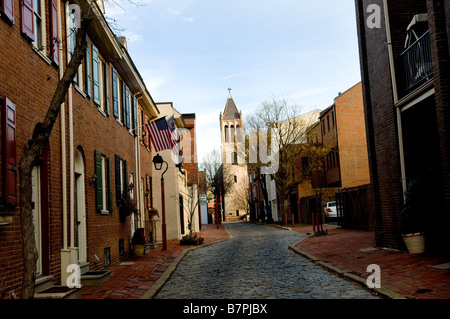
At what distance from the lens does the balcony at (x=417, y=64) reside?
1118 centimetres

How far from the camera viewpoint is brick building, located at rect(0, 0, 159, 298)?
7.00 meters

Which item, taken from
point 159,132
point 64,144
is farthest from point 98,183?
point 159,132

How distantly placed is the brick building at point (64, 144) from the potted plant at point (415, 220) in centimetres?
734

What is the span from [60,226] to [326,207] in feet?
88.6

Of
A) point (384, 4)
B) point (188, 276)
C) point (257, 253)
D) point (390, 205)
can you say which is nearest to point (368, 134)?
point (390, 205)

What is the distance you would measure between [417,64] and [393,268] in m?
5.10

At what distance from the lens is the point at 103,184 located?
1330 cm

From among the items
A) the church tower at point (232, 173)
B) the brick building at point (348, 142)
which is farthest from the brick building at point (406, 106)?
the church tower at point (232, 173)

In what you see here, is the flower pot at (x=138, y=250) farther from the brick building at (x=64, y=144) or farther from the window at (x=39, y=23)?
the window at (x=39, y=23)

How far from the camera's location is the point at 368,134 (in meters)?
14.4

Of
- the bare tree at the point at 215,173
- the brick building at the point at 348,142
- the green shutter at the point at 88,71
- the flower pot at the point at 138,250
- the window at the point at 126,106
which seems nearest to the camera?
the green shutter at the point at 88,71

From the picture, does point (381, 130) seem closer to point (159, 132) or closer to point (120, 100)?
point (159, 132)

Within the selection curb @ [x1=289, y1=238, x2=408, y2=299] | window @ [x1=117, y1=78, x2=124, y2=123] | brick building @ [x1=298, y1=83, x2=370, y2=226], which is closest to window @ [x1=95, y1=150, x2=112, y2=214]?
window @ [x1=117, y1=78, x2=124, y2=123]

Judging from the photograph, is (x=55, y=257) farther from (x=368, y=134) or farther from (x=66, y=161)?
(x=368, y=134)
